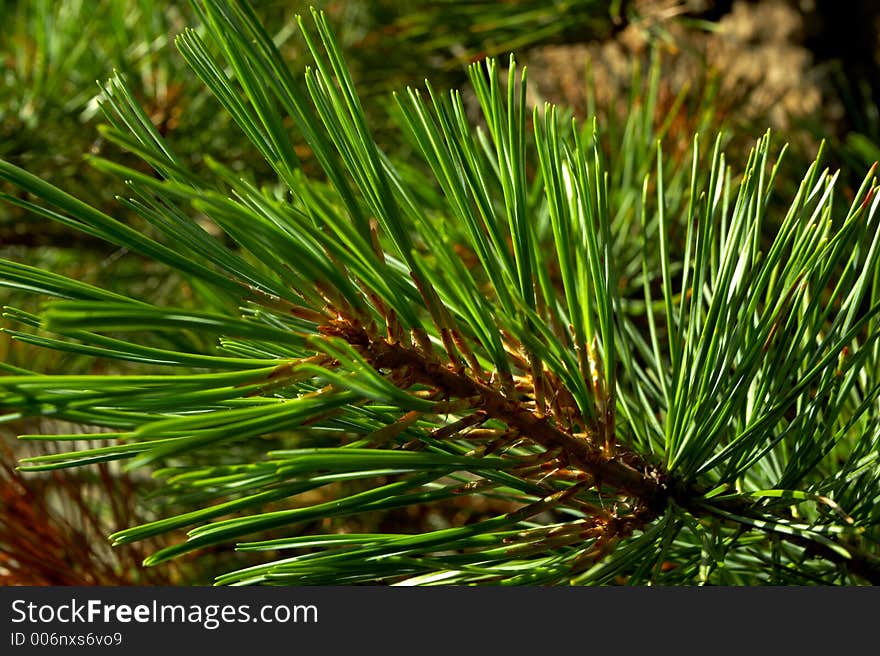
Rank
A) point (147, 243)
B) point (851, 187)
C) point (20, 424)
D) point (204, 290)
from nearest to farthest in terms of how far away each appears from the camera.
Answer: point (147, 243) → point (204, 290) → point (851, 187) → point (20, 424)

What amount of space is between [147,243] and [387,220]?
57 mm

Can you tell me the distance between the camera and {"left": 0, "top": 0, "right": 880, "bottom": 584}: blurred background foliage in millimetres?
550

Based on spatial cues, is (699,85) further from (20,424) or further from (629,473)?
(20,424)

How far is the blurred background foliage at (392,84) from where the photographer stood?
550 millimetres

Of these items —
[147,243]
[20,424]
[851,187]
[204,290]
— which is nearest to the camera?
[147,243]

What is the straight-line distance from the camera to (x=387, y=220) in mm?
222

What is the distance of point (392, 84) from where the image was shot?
680 millimetres

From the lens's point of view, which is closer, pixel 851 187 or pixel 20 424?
pixel 851 187

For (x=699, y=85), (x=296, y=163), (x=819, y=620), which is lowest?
(x=819, y=620)

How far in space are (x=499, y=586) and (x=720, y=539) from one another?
0.07m

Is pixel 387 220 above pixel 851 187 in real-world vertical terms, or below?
below

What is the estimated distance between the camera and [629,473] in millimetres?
256

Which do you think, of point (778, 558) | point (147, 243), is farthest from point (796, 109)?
point (147, 243)

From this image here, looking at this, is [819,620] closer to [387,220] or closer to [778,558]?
[778,558]
